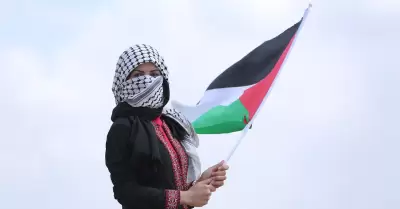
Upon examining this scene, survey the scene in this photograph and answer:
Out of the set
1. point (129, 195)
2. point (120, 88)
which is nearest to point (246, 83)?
point (120, 88)

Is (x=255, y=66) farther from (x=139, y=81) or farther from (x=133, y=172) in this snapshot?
(x=133, y=172)

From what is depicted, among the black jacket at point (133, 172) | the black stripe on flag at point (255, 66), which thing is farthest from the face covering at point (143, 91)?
the black stripe on flag at point (255, 66)

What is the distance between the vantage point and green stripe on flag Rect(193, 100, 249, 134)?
527 cm

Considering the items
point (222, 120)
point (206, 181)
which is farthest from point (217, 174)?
point (222, 120)

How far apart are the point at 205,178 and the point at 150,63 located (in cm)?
84

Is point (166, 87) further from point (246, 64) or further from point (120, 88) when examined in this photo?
point (246, 64)

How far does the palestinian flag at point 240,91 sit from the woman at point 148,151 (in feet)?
2.73

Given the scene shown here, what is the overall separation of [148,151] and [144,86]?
42cm

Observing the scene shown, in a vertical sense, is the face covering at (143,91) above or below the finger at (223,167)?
above

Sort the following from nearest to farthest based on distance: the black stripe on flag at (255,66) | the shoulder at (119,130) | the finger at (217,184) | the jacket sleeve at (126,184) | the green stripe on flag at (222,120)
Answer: the jacket sleeve at (126,184)
the shoulder at (119,130)
the finger at (217,184)
the green stripe on flag at (222,120)
the black stripe on flag at (255,66)

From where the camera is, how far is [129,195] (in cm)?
402

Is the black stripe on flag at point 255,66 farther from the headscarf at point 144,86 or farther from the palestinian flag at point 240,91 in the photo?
the headscarf at point 144,86

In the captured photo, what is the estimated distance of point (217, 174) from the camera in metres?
4.32

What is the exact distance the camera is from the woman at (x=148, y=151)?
4.05 metres
